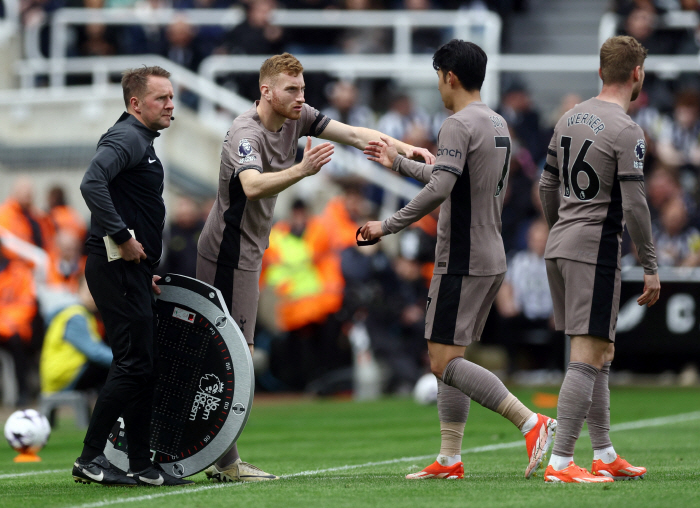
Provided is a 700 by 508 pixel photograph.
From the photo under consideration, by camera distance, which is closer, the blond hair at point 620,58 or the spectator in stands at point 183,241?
the blond hair at point 620,58

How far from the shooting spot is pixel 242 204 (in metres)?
6.88

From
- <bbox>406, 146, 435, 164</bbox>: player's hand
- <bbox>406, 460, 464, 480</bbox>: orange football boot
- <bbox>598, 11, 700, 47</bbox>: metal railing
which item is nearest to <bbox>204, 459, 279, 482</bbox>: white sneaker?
<bbox>406, 460, 464, 480</bbox>: orange football boot

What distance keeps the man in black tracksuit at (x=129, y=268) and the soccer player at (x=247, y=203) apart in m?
0.35

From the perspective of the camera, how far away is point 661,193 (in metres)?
16.0

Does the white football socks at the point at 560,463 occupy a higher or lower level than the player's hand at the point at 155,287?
lower

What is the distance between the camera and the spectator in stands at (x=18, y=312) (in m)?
14.7

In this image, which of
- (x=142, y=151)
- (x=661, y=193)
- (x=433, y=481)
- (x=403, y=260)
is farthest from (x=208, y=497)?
(x=661, y=193)

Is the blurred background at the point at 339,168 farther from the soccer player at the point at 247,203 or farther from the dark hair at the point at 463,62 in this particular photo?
the dark hair at the point at 463,62

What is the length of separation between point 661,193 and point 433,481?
10232 millimetres

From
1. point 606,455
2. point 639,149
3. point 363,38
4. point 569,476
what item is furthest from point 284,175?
point 363,38

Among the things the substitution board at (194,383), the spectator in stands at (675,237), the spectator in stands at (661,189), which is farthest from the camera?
the spectator in stands at (661,189)

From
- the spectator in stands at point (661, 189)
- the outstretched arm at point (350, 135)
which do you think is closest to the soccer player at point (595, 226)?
the outstretched arm at point (350, 135)

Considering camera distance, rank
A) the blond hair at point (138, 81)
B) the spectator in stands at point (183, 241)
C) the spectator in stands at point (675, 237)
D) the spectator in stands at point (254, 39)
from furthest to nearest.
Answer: the spectator in stands at point (254, 39) → the spectator in stands at point (675, 237) → the spectator in stands at point (183, 241) → the blond hair at point (138, 81)

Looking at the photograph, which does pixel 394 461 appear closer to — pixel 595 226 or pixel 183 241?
pixel 595 226
